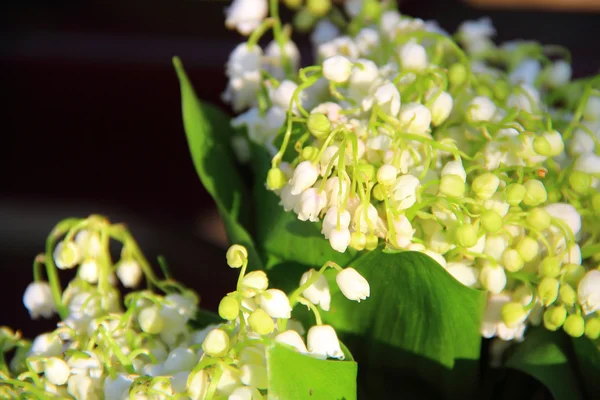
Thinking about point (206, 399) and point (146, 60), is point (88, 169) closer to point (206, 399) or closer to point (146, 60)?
point (146, 60)

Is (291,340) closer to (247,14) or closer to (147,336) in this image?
(147,336)

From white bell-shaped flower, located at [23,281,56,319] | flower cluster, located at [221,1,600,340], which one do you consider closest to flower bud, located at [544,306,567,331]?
flower cluster, located at [221,1,600,340]

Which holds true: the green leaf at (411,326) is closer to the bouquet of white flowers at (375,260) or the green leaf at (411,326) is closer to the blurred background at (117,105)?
the bouquet of white flowers at (375,260)

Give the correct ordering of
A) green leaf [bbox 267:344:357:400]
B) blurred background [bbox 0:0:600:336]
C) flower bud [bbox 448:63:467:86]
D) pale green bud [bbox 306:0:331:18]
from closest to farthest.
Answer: green leaf [bbox 267:344:357:400] < flower bud [bbox 448:63:467:86] < pale green bud [bbox 306:0:331:18] < blurred background [bbox 0:0:600:336]

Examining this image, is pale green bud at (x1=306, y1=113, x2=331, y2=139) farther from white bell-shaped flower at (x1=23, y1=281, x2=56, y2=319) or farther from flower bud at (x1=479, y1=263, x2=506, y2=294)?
white bell-shaped flower at (x1=23, y1=281, x2=56, y2=319)

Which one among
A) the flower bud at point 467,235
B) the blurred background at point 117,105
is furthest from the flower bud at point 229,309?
the blurred background at point 117,105
